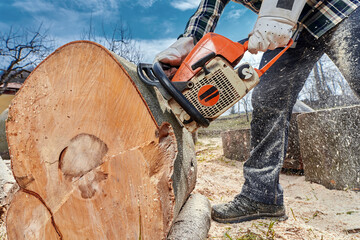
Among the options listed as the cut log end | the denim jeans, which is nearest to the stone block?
the denim jeans

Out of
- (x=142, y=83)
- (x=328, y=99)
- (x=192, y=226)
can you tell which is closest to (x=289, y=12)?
(x=142, y=83)

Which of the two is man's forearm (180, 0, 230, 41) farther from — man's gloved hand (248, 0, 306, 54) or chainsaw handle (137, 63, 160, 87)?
chainsaw handle (137, 63, 160, 87)

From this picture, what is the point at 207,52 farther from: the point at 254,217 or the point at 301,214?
the point at 301,214

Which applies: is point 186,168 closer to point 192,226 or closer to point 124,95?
point 192,226

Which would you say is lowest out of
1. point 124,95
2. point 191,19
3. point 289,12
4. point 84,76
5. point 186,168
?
point 186,168

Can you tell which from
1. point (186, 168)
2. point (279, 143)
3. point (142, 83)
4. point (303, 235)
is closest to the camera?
point (142, 83)

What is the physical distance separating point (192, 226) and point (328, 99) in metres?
9.64

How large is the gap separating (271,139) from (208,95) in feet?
2.37

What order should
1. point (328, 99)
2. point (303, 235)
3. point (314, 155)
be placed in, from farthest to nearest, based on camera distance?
point (328, 99) → point (314, 155) → point (303, 235)

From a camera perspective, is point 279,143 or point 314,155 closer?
point 279,143

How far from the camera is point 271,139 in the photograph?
1.74 metres

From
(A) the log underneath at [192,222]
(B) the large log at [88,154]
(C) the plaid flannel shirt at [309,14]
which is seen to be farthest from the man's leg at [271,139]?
(B) the large log at [88,154]

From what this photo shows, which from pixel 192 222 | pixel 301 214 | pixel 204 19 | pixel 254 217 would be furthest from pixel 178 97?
pixel 301 214

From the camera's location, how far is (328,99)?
9086 mm
